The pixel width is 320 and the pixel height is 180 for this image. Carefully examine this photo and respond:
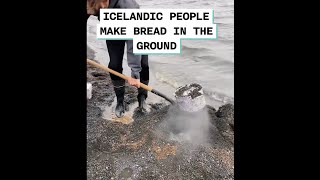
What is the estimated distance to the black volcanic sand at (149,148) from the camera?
9.49ft

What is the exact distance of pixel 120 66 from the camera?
10.6 feet

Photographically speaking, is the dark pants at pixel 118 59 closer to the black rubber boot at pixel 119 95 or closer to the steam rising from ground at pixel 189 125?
the black rubber boot at pixel 119 95

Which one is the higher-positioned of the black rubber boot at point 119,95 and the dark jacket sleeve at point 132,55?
the dark jacket sleeve at point 132,55

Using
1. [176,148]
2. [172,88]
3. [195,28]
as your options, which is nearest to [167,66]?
[172,88]

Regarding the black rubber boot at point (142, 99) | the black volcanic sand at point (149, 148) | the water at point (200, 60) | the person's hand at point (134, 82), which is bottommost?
the black volcanic sand at point (149, 148)

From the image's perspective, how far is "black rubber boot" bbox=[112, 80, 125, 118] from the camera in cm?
331

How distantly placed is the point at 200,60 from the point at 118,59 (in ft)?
2.31

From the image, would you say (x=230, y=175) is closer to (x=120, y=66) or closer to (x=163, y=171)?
(x=163, y=171)

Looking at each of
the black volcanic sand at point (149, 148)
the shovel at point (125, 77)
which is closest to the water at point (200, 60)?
the shovel at point (125, 77)

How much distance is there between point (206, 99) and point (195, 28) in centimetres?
64

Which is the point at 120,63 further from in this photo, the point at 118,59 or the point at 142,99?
the point at 142,99

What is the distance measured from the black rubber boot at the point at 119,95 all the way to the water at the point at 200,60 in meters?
0.13

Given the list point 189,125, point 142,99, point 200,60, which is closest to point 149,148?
point 189,125

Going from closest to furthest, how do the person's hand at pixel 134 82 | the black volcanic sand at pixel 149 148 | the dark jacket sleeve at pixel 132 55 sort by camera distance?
the black volcanic sand at pixel 149 148, the dark jacket sleeve at pixel 132 55, the person's hand at pixel 134 82
